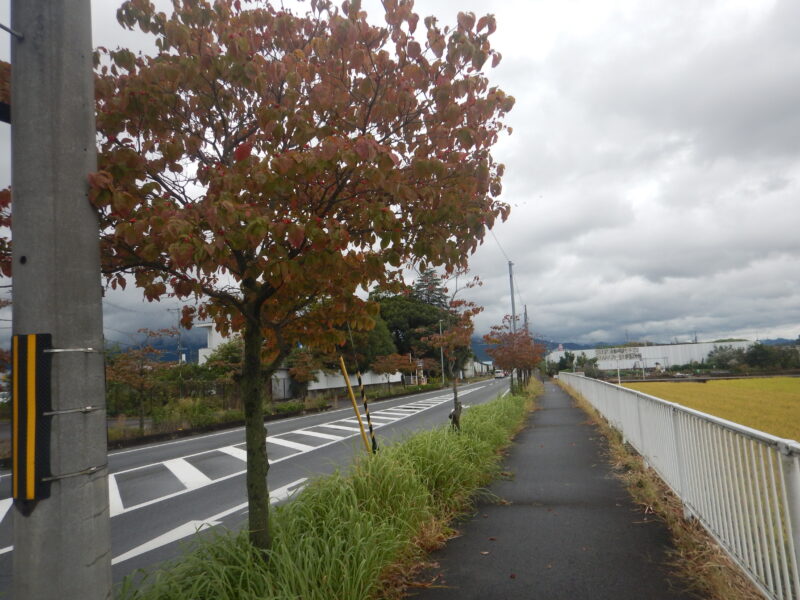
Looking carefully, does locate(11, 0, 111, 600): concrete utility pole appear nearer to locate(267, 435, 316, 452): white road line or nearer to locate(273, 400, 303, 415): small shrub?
locate(267, 435, 316, 452): white road line

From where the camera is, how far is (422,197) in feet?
11.8

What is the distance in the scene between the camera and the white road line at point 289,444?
41.1ft

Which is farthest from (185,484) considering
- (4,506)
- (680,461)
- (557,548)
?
(680,461)

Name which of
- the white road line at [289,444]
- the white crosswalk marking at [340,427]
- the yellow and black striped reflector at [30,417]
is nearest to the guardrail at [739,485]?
the yellow and black striped reflector at [30,417]

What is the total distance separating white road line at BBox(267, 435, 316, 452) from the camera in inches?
493

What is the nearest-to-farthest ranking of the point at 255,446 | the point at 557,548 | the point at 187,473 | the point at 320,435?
the point at 255,446 → the point at 557,548 → the point at 187,473 → the point at 320,435

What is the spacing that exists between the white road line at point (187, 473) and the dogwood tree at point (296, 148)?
6.08 m

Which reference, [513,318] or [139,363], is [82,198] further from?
[513,318]

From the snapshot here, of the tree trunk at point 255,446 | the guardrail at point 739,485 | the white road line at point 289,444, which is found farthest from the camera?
the white road line at point 289,444

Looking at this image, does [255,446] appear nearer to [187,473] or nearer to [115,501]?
[115,501]

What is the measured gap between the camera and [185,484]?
8922 millimetres

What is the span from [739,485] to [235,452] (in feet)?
36.8

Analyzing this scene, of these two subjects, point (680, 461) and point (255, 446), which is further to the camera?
point (680, 461)

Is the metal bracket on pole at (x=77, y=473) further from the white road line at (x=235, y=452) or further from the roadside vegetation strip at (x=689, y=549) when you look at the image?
the white road line at (x=235, y=452)
